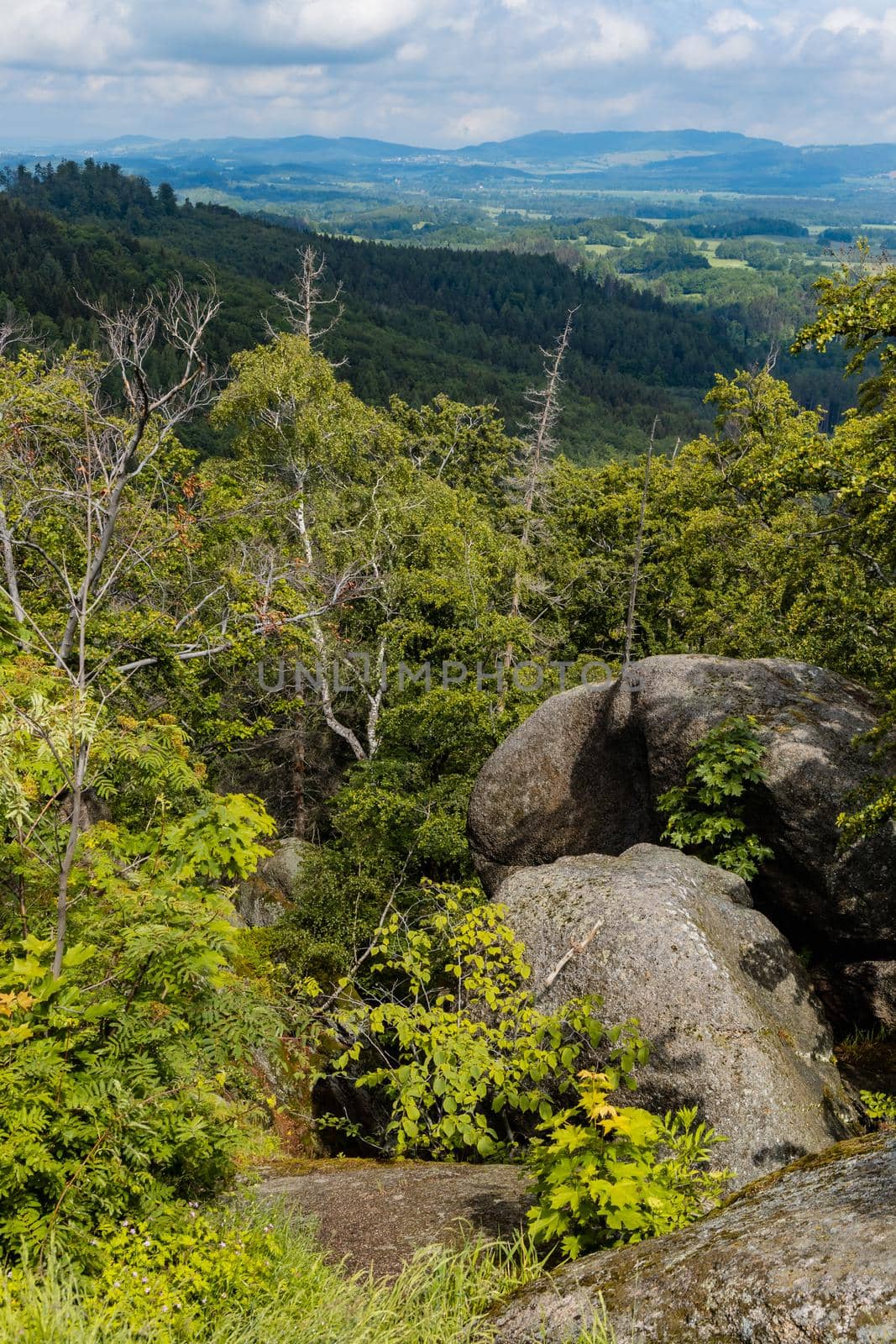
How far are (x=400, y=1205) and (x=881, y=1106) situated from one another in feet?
13.0

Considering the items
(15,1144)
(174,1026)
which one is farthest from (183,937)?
(15,1144)

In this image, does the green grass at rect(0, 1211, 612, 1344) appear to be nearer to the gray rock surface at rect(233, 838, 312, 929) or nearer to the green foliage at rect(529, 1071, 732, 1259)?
the green foliage at rect(529, 1071, 732, 1259)

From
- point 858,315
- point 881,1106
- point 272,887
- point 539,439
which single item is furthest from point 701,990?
point 539,439

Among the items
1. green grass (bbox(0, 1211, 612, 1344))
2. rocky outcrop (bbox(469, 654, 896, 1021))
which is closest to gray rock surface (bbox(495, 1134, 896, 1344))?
green grass (bbox(0, 1211, 612, 1344))

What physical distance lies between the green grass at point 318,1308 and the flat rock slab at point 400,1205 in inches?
11.5

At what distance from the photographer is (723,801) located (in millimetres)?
11414

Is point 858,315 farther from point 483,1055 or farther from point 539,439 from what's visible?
point 539,439

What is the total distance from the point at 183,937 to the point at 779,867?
8.38 meters

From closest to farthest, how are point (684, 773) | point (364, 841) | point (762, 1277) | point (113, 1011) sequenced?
point (762, 1277) < point (113, 1011) < point (684, 773) < point (364, 841)

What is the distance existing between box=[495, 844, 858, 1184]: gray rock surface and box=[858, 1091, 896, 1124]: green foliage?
1.59 ft

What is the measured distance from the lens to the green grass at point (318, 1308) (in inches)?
151

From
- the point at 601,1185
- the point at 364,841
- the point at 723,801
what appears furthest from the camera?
the point at 364,841

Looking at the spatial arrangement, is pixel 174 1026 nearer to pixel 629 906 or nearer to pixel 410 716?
pixel 629 906

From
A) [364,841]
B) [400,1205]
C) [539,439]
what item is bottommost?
[364,841]
